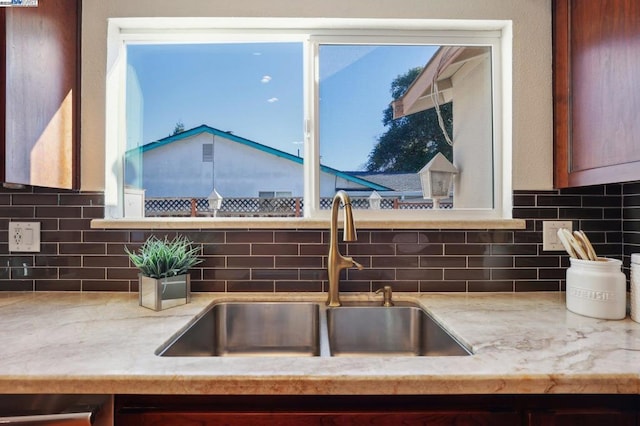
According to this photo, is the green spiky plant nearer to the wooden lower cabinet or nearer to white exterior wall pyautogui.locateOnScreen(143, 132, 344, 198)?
white exterior wall pyautogui.locateOnScreen(143, 132, 344, 198)

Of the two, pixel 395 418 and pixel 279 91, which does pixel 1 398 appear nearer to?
pixel 395 418

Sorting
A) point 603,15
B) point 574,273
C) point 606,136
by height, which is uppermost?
point 603,15

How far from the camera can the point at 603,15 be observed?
3.53 feet

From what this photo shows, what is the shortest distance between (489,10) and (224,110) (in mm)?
1170

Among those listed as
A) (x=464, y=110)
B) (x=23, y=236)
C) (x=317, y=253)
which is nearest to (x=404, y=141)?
(x=464, y=110)

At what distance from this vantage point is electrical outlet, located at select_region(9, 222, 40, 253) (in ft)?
4.44

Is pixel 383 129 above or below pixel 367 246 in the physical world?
above

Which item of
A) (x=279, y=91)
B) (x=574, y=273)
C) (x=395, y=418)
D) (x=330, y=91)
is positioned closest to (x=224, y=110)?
(x=279, y=91)

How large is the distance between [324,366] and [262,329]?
59 cm

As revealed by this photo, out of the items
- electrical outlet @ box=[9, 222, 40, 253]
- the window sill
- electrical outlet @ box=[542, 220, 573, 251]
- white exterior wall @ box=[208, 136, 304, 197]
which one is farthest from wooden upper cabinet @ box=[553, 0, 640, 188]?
Result: electrical outlet @ box=[9, 222, 40, 253]

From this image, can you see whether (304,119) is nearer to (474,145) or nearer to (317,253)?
(317,253)

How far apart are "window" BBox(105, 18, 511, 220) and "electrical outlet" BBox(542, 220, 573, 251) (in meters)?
0.20

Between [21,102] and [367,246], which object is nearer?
[21,102]

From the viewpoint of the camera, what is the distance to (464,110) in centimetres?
153
